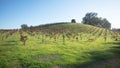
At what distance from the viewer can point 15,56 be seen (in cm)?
3997

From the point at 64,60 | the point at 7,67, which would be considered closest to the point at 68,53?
the point at 64,60

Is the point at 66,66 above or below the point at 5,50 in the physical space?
below

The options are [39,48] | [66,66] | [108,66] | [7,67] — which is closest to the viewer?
[7,67]

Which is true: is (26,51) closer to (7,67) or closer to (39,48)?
(39,48)

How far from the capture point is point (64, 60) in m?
40.5

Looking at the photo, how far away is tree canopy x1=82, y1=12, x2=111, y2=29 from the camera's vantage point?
178288mm

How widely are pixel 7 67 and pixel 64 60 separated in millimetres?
11323

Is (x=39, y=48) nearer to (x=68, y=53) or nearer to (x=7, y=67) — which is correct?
(x=68, y=53)

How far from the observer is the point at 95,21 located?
178m

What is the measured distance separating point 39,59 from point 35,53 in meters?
3.03

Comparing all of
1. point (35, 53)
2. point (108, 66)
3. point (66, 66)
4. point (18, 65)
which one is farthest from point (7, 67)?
point (108, 66)

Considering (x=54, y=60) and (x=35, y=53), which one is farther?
(x=35, y=53)

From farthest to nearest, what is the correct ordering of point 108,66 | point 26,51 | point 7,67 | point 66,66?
point 26,51 → point 108,66 → point 66,66 → point 7,67

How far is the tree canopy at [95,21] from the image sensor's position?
178288mm
